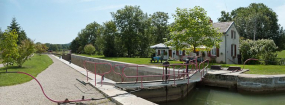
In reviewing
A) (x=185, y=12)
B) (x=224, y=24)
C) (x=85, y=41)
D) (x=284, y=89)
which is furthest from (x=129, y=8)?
(x=85, y=41)

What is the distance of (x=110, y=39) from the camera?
42750 millimetres

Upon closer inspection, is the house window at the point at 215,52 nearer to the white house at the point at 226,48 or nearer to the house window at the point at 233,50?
the white house at the point at 226,48

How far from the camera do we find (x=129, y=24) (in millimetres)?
41969

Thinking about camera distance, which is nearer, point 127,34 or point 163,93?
point 163,93

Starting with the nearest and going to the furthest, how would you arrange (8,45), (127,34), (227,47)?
1. (8,45)
2. (227,47)
3. (127,34)

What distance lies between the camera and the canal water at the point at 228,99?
10.8 metres

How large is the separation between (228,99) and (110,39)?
33.9m

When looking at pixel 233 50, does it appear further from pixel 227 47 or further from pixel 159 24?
pixel 159 24

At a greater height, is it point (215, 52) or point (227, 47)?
point (227, 47)

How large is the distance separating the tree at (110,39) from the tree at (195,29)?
78.6 feet

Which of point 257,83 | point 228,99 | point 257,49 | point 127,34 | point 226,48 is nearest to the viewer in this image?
point 228,99

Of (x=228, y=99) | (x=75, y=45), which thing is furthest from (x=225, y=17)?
(x=75, y=45)

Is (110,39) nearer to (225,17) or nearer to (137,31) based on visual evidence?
(137,31)

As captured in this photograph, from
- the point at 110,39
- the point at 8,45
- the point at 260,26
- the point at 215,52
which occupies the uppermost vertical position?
the point at 260,26
